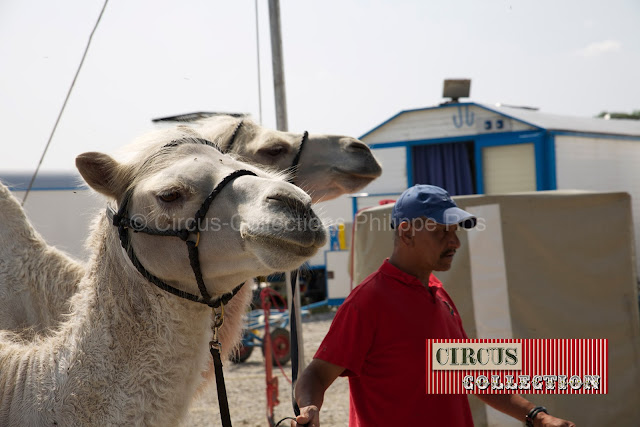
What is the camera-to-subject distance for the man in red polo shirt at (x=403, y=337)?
2334 millimetres

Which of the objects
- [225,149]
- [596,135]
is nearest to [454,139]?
[596,135]

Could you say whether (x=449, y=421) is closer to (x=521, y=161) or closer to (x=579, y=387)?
(x=579, y=387)

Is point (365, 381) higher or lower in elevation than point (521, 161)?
lower

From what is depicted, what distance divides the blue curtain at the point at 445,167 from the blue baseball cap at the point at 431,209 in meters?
8.35

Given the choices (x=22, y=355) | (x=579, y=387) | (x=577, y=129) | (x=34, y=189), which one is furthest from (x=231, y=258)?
(x=34, y=189)

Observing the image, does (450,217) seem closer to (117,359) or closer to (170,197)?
(170,197)

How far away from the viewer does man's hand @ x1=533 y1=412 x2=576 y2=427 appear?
2118 mm

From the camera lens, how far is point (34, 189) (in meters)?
12.0

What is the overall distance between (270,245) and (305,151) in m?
2.07

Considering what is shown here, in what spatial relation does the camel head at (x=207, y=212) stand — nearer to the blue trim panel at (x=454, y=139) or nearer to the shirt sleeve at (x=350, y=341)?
the shirt sleeve at (x=350, y=341)

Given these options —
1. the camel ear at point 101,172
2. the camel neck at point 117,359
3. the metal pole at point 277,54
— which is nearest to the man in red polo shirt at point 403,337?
the camel neck at point 117,359

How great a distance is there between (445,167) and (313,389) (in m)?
9.15

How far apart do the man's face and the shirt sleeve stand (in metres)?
0.36

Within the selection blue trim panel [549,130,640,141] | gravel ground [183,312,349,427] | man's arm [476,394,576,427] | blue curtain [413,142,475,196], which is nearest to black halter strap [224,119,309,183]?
man's arm [476,394,576,427]
